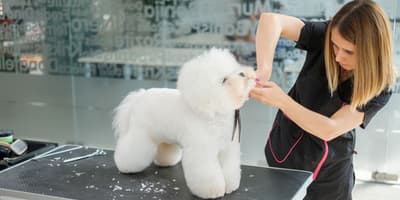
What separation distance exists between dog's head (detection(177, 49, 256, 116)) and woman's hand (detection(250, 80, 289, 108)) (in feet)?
0.27

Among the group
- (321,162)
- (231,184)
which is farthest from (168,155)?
(321,162)

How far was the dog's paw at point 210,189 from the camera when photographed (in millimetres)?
1207

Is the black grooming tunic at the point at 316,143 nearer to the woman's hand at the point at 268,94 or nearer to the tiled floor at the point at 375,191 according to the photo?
the woman's hand at the point at 268,94

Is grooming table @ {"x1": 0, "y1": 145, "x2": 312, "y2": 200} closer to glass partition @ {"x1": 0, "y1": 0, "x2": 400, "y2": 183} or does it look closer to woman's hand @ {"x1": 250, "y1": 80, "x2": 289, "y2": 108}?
woman's hand @ {"x1": 250, "y1": 80, "x2": 289, "y2": 108}

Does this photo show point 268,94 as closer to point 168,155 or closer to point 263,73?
point 263,73

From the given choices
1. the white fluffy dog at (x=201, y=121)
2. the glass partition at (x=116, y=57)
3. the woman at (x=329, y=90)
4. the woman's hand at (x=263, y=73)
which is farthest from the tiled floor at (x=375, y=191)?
the white fluffy dog at (x=201, y=121)

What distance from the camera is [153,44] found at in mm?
3244

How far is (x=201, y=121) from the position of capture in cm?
120

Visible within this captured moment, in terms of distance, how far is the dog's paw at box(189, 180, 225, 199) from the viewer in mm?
1207

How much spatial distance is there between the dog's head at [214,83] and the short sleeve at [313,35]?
391 mm

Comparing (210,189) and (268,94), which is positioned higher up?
(268,94)

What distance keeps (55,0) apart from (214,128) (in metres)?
2.52

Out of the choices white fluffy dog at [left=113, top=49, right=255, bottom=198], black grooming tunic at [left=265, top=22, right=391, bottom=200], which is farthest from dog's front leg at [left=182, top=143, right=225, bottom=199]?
black grooming tunic at [left=265, top=22, right=391, bottom=200]

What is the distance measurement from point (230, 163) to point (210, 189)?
0.09 metres
